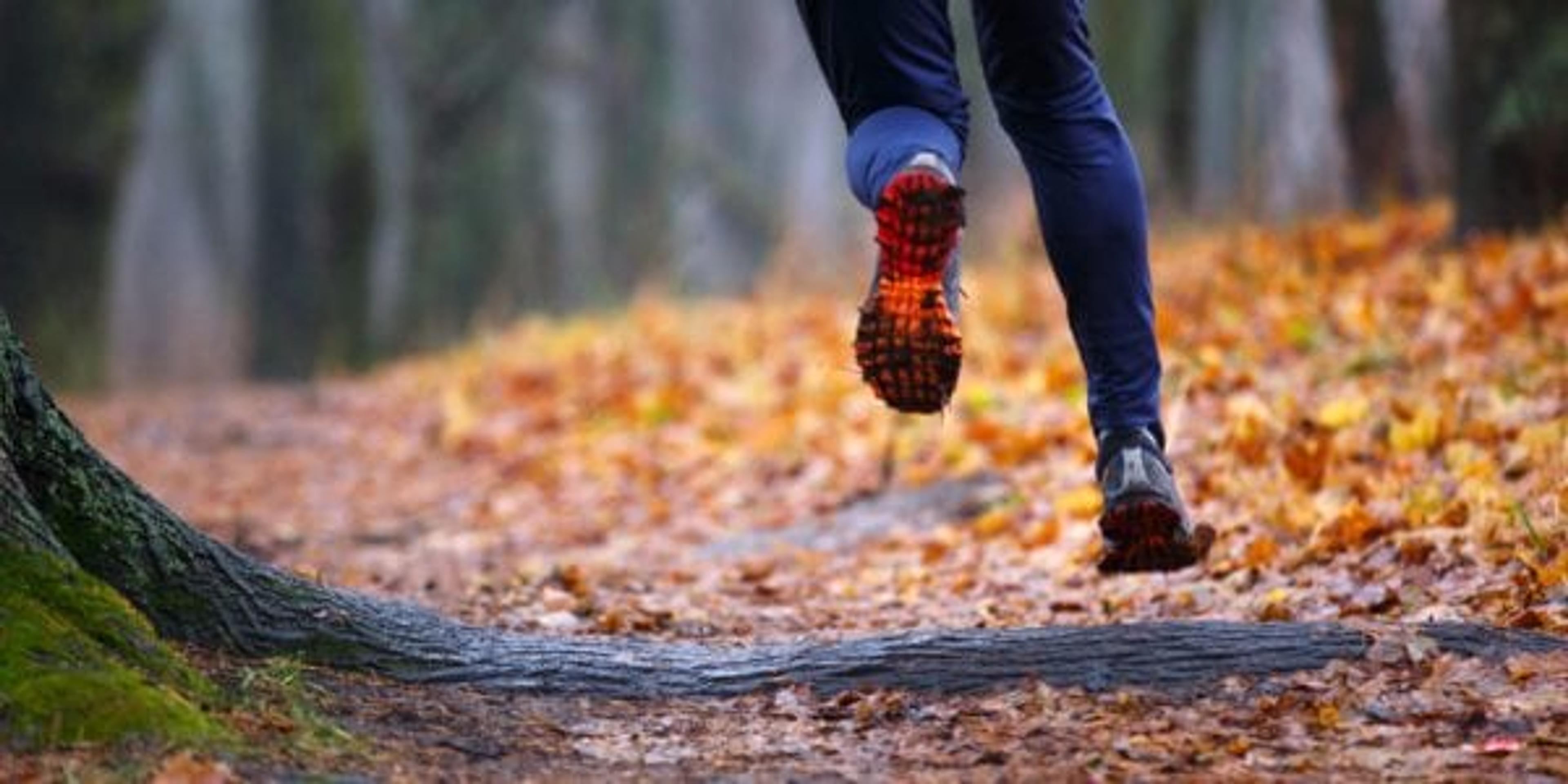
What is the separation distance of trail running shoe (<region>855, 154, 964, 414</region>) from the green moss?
0.99 metres

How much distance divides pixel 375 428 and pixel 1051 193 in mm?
7063

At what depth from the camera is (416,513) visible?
6.95 meters

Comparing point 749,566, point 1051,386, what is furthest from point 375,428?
point 749,566

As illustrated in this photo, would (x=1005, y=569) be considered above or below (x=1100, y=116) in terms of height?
below

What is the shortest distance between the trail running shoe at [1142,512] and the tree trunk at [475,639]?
110 millimetres

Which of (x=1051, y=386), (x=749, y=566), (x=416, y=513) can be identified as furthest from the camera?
(x=416, y=513)

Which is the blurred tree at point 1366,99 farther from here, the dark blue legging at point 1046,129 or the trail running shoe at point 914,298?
the trail running shoe at point 914,298

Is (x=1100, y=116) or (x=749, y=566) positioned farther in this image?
(x=749, y=566)

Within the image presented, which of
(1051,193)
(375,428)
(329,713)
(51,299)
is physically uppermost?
(51,299)

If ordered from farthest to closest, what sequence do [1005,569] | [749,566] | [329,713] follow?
[749,566] → [1005,569] → [329,713]

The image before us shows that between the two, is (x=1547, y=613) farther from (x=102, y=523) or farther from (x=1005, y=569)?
(x=102, y=523)

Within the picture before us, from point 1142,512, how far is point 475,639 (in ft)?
3.34

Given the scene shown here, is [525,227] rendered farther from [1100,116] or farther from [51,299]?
[1100,116]

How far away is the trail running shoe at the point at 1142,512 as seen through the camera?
297 centimetres
